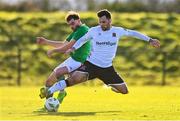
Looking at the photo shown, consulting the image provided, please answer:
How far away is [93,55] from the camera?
47.0 ft

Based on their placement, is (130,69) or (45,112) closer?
(45,112)

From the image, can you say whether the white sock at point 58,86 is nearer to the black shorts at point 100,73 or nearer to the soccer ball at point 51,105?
the soccer ball at point 51,105

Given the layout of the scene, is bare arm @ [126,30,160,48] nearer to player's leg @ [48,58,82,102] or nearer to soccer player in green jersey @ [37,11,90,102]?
soccer player in green jersey @ [37,11,90,102]

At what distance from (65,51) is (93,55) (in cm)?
70

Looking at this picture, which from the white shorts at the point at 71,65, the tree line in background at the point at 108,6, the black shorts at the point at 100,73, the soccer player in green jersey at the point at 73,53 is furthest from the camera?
the tree line in background at the point at 108,6

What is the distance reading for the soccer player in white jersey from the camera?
13898 mm

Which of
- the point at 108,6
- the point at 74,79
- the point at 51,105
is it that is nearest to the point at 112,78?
the point at 74,79

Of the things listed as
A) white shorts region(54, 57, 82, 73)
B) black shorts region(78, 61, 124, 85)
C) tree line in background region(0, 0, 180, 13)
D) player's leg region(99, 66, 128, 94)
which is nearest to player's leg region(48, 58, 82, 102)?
white shorts region(54, 57, 82, 73)

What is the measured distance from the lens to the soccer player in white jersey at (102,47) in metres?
13.9

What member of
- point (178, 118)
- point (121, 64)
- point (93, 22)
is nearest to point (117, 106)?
point (178, 118)

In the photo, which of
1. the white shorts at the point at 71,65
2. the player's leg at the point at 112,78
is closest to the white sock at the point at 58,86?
the white shorts at the point at 71,65

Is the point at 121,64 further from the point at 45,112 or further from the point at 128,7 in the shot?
the point at 45,112

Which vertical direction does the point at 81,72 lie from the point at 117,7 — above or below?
below

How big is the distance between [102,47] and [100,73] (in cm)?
60
